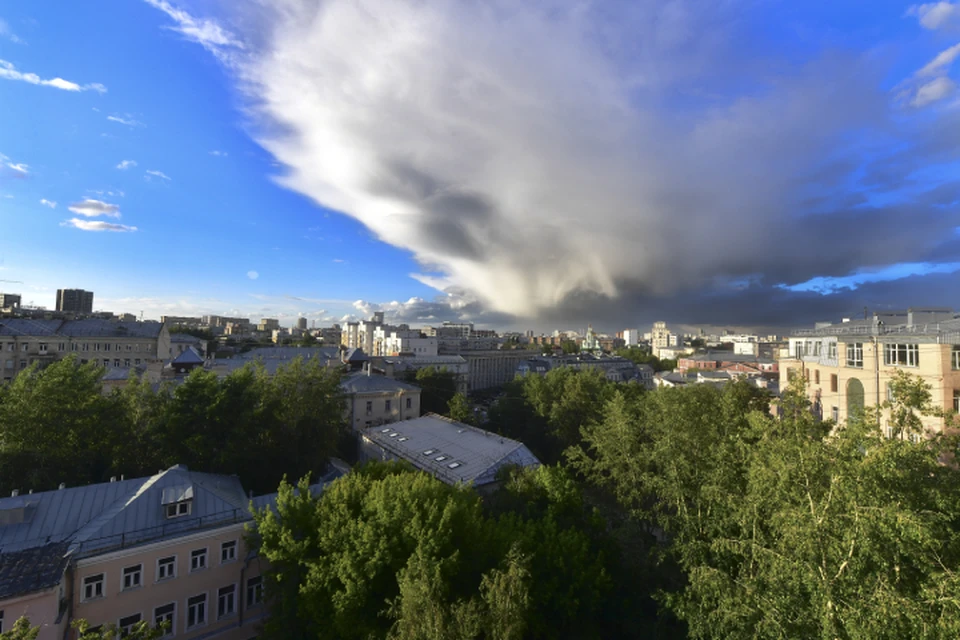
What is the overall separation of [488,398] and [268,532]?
72.7 metres

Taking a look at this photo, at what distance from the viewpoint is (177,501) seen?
16.4 m

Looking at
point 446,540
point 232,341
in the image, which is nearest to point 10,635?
point 446,540

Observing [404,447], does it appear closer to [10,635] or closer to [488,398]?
[10,635]

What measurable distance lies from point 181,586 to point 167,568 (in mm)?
881

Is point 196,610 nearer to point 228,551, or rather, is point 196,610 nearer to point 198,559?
point 198,559

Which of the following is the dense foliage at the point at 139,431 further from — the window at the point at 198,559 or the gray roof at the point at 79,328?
the gray roof at the point at 79,328

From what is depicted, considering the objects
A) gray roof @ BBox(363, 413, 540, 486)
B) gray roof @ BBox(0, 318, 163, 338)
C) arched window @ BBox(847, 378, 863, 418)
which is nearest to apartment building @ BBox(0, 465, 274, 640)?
gray roof @ BBox(363, 413, 540, 486)

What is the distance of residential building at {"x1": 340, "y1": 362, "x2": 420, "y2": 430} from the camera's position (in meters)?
40.9

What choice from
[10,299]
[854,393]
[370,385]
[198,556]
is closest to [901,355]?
[854,393]

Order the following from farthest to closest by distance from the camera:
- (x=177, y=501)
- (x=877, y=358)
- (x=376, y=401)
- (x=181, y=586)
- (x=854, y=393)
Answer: (x=376, y=401) < (x=854, y=393) < (x=877, y=358) < (x=177, y=501) < (x=181, y=586)

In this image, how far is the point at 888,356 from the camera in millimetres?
22984

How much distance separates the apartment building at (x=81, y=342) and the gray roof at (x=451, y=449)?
4014cm

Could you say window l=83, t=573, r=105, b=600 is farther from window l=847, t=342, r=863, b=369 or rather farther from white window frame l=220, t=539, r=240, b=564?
window l=847, t=342, r=863, b=369

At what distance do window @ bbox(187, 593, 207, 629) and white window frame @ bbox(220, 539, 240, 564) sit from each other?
4.18 feet
